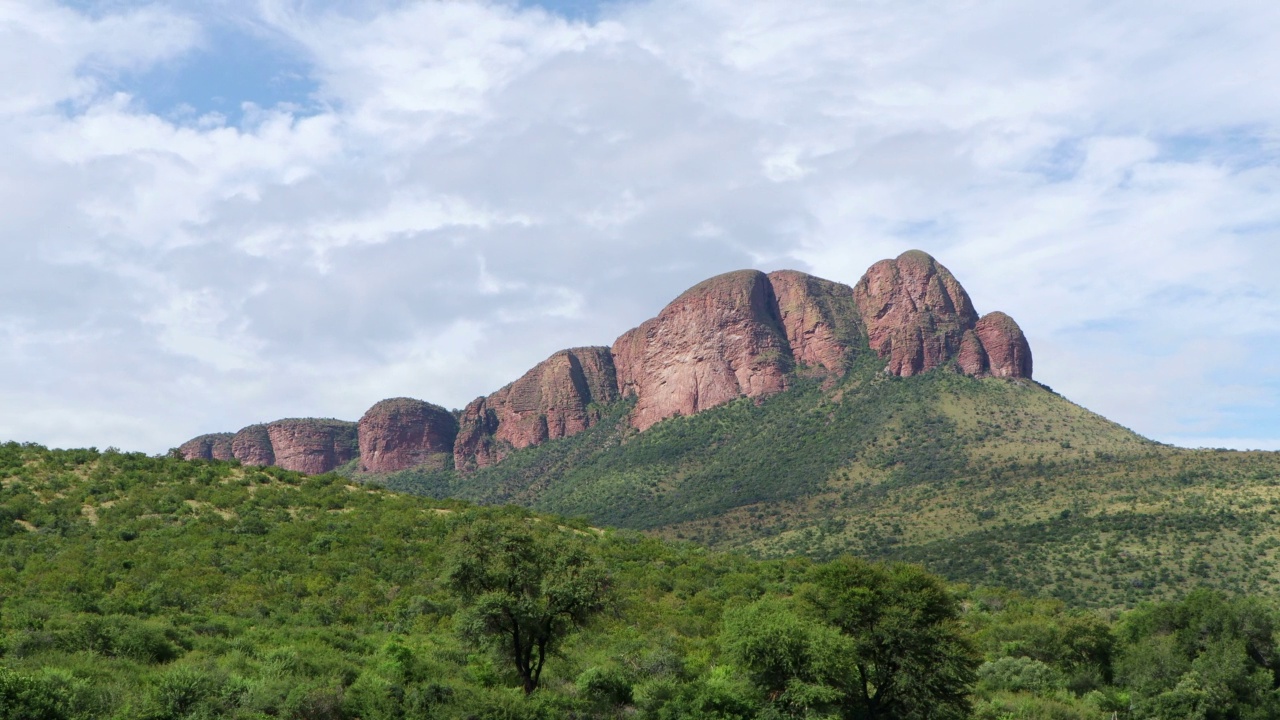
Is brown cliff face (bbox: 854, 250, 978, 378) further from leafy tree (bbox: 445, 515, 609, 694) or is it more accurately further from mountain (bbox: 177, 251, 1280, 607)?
leafy tree (bbox: 445, 515, 609, 694)

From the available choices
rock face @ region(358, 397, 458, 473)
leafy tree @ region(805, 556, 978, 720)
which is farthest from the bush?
rock face @ region(358, 397, 458, 473)

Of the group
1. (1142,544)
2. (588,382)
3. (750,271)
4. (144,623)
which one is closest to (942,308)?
(750,271)

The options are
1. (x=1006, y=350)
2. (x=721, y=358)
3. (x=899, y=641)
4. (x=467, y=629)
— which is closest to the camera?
(x=467, y=629)

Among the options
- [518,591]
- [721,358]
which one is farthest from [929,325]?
[518,591]

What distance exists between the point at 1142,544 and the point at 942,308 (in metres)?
84.7

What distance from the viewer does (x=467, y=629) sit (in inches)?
1367

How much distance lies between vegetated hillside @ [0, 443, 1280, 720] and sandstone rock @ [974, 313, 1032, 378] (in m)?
86.0

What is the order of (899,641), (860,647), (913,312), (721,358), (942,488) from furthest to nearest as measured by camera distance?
(721,358) → (913,312) → (942,488) → (860,647) → (899,641)

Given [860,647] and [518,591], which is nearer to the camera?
[518,591]

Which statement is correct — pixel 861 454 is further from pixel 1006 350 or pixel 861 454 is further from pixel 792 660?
pixel 792 660

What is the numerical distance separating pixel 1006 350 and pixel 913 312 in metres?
16.4

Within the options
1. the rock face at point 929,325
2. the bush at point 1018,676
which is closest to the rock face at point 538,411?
the rock face at point 929,325

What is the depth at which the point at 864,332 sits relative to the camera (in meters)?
163

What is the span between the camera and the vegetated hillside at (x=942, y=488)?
73.1 meters
